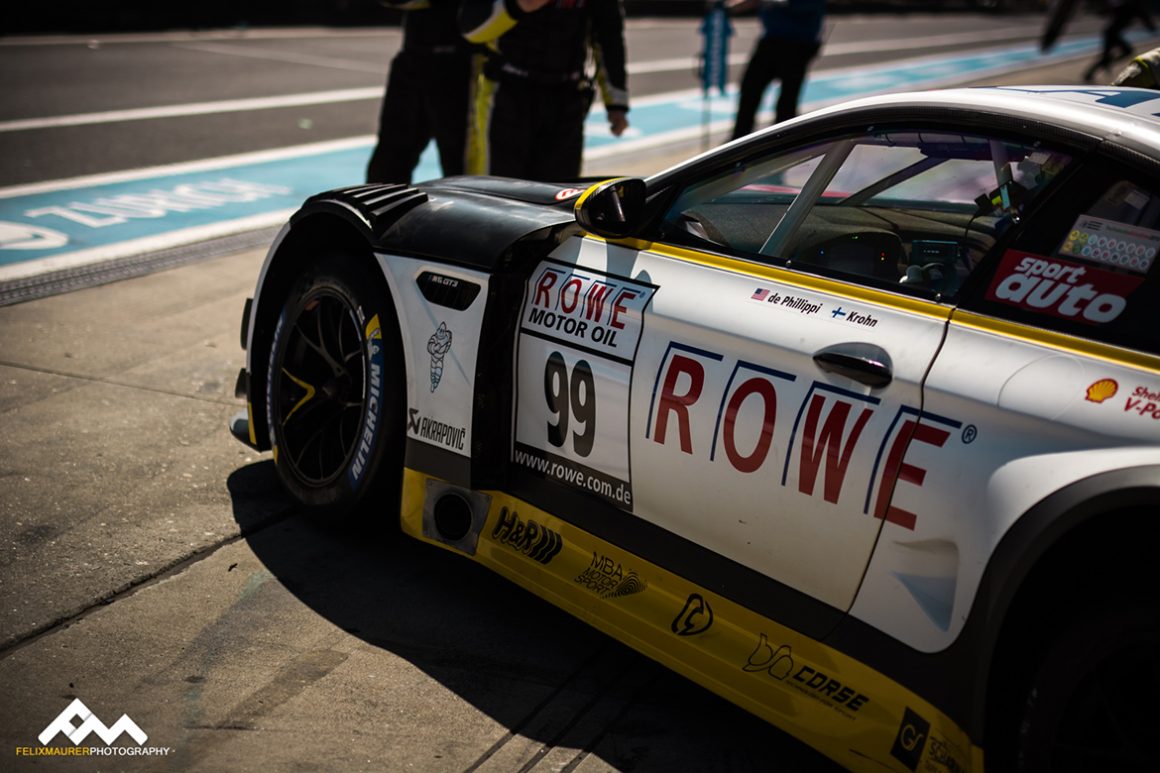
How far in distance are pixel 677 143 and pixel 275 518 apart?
8.42 meters

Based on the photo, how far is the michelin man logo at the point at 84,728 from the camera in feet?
9.52

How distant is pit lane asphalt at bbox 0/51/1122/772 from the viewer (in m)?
2.95

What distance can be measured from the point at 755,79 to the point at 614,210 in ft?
19.7

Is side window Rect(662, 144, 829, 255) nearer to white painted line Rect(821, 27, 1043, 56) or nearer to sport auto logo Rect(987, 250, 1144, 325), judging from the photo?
sport auto logo Rect(987, 250, 1144, 325)

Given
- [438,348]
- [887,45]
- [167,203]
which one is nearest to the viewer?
[438,348]

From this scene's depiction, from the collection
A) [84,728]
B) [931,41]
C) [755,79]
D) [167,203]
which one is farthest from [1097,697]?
[931,41]

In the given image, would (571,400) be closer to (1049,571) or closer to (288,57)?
(1049,571)

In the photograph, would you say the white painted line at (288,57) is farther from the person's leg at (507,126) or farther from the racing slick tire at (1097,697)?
the racing slick tire at (1097,697)

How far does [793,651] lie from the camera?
2785 millimetres

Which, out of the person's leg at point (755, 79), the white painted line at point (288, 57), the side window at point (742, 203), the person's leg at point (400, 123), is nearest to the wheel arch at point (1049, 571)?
the side window at point (742, 203)

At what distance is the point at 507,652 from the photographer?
11.2ft

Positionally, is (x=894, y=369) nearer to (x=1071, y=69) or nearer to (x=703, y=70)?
(x=703, y=70)

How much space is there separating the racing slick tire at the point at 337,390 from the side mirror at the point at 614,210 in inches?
28.4

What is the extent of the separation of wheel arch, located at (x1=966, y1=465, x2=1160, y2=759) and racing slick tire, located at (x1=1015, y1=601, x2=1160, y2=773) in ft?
0.21
